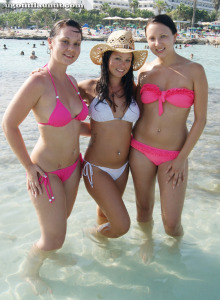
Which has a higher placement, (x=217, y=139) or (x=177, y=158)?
(x=177, y=158)

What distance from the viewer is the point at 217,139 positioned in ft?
27.4

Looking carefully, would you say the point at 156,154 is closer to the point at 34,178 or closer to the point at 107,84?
the point at 107,84

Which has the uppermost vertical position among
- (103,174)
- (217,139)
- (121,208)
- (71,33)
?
(71,33)

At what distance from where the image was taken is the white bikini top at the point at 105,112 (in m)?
3.45

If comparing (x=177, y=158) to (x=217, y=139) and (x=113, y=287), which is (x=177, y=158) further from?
(x=217, y=139)

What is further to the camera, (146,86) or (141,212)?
(141,212)

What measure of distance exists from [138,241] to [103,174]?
1.14 m

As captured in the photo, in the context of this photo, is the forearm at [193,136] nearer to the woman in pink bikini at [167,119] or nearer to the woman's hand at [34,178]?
the woman in pink bikini at [167,119]

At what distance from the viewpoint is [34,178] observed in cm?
304

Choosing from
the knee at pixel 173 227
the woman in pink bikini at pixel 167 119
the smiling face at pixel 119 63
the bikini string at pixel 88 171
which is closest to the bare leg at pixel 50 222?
the bikini string at pixel 88 171

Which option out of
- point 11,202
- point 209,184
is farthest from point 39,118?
point 209,184

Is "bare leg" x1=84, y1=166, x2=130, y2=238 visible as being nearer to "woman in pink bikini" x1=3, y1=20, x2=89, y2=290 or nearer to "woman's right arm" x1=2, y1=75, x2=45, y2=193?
"woman in pink bikini" x1=3, y1=20, x2=89, y2=290

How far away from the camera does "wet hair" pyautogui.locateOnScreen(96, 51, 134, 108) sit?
11.5ft

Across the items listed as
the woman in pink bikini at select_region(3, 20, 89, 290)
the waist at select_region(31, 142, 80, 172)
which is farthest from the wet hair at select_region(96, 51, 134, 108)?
the waist at select_region(31, 142, 80, 172)
